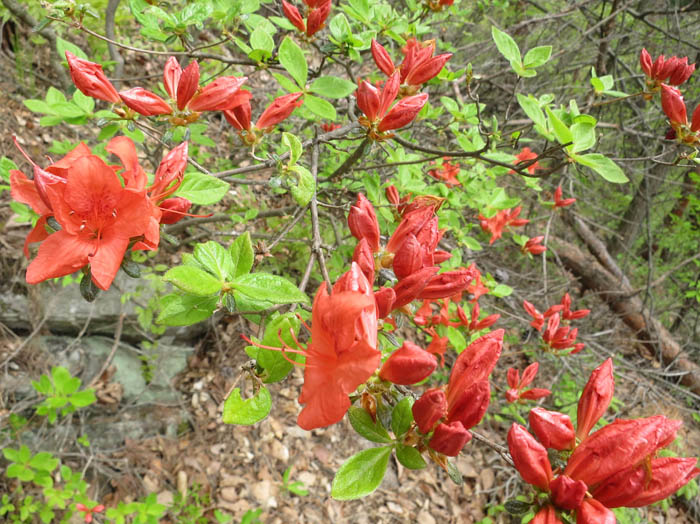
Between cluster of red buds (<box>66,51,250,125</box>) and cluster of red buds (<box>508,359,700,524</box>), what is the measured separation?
1024 millimetres

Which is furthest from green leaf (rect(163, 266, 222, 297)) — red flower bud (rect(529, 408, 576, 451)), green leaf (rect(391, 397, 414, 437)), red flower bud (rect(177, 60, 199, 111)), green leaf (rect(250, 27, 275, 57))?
green leaf (rect(250, 27, 275, 57))

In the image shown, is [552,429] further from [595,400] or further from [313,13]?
[313,13]

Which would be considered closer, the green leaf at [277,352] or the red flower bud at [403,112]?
the green leaf at [277,352]

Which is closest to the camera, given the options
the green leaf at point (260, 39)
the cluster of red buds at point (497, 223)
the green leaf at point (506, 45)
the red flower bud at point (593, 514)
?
the red flower bud at point (593, 514)

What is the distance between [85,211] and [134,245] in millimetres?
105

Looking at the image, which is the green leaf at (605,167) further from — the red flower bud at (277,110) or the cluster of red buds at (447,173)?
the cluster of red buds at (447,173)

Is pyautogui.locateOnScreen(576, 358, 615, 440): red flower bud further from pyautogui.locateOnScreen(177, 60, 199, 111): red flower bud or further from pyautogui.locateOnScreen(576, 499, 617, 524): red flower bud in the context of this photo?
pyautogui.locateOnScreen(177, 60, 199, 111): red flower bud

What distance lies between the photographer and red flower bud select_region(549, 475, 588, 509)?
74 centimetres

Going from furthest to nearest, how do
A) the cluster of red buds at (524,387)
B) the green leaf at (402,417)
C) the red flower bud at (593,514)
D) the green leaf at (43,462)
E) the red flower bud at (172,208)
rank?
the green leaf at (43,462)
the cluster of red buds at (524,387)
the red flower bud at (172,208)
the green leaf at (402,417)
the red flower bud at (593,514)

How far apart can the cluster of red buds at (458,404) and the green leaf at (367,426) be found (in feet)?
0.15

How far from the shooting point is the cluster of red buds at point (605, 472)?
2.44 feet

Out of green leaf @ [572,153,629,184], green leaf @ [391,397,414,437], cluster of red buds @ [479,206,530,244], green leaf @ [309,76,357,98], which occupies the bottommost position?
cluster of red buds @ [479,206,530,244]

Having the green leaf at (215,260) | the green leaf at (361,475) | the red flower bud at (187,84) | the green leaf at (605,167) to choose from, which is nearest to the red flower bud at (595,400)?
the green leaf at (361,475)

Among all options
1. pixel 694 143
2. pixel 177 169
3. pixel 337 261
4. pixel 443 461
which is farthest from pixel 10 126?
pixel 694 143
